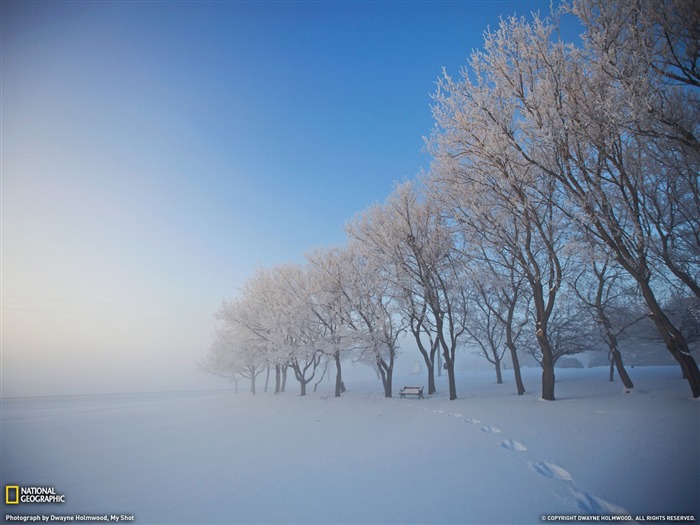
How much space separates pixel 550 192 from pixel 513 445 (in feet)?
30.8

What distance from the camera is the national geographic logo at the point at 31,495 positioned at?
628 cm

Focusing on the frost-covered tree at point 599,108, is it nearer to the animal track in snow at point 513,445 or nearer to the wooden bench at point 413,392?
the animal track in snow at point 513,445

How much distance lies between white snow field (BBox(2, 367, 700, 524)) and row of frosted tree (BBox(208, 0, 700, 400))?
194 inches

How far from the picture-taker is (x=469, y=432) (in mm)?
8711

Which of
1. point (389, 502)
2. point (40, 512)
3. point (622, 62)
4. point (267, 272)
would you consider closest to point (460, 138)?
point (622, 62)

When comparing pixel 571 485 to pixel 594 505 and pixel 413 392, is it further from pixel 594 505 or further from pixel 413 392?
pixel 413 392

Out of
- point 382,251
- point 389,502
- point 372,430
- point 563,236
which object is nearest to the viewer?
point 389,502

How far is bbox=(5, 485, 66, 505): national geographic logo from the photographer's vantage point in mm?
6277

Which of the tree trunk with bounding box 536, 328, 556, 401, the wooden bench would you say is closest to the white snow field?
the tree trunk with bounding box 536, 328, 556, 401

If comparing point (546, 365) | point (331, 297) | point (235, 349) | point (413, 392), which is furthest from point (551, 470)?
point (235, 349)

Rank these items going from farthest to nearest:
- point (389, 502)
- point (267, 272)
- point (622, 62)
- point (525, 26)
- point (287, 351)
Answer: point (267, 272), point (287, 351), point (525, 26), point (622, 62), point (389, 502)

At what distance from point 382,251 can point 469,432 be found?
37.5 feet

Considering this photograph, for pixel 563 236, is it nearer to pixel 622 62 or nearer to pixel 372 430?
pixel 622 62

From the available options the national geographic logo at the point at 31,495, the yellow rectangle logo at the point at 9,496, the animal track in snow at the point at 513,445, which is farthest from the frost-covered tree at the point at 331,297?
the yellow rectangle logo at the point at 9,496
